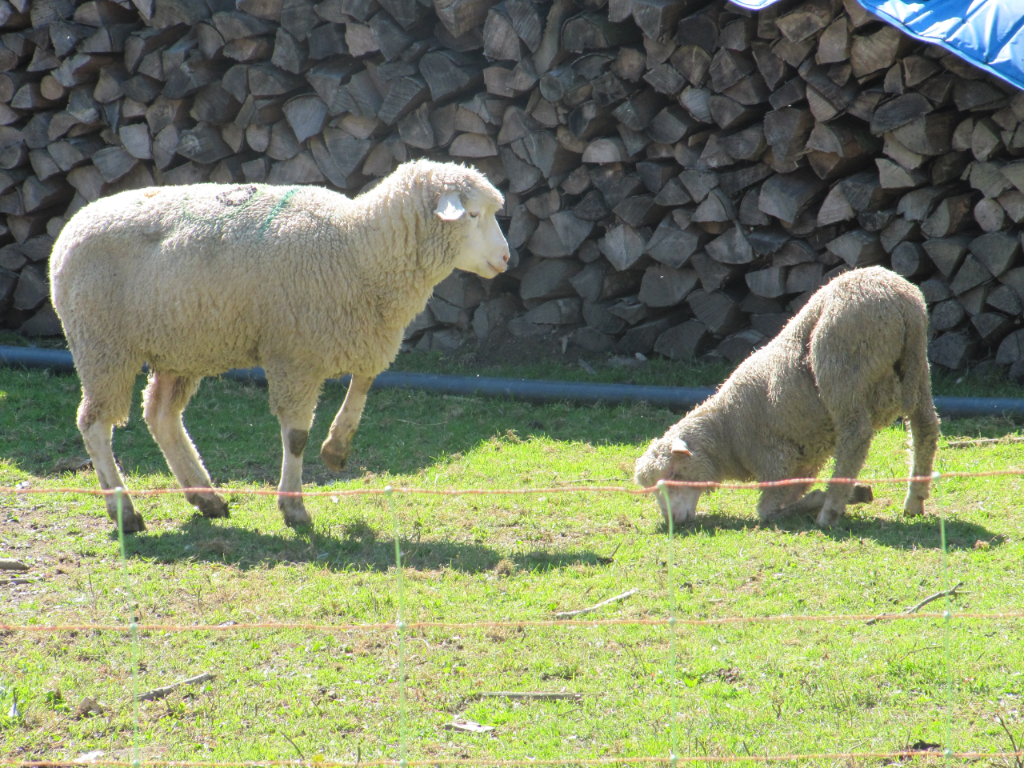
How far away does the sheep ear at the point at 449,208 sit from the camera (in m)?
5.02

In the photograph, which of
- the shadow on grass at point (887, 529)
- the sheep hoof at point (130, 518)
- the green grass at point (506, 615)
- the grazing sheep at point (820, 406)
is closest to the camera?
the green grass at point (506, 615)

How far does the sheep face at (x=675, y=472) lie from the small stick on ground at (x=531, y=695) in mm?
1928

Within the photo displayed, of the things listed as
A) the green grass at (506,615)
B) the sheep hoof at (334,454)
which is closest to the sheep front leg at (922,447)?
the green grass at (506,615)

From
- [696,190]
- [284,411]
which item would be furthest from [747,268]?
[284,411]

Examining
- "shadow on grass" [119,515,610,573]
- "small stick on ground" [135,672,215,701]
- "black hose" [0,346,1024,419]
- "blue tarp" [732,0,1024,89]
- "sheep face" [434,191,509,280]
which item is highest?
"blue tarp" [732,0,1024,89]

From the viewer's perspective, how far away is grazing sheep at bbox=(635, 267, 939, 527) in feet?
16.0

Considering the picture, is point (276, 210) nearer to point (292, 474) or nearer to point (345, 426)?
point (345, 426)

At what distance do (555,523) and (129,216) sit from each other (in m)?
2.80

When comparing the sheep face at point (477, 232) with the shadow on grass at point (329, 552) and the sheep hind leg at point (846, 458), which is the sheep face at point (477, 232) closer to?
the shadow on grass at point (329, 552)

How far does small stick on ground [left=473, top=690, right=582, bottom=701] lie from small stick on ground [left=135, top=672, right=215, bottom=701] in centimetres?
100

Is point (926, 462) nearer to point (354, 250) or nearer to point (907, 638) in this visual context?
point (907, 638)

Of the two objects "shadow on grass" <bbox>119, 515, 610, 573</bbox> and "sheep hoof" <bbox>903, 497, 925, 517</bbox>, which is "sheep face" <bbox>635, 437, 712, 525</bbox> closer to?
"shadow on grass" <bbox>119, 515, 610, 573</bbox>

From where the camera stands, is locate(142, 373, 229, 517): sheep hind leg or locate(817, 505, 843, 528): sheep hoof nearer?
locate(817, 505, 843, 528): sheep hoof

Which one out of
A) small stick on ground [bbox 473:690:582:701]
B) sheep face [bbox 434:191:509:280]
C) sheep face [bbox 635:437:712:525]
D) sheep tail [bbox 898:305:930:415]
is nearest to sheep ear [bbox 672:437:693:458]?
sheep face [bbox 635:437:712:525]
